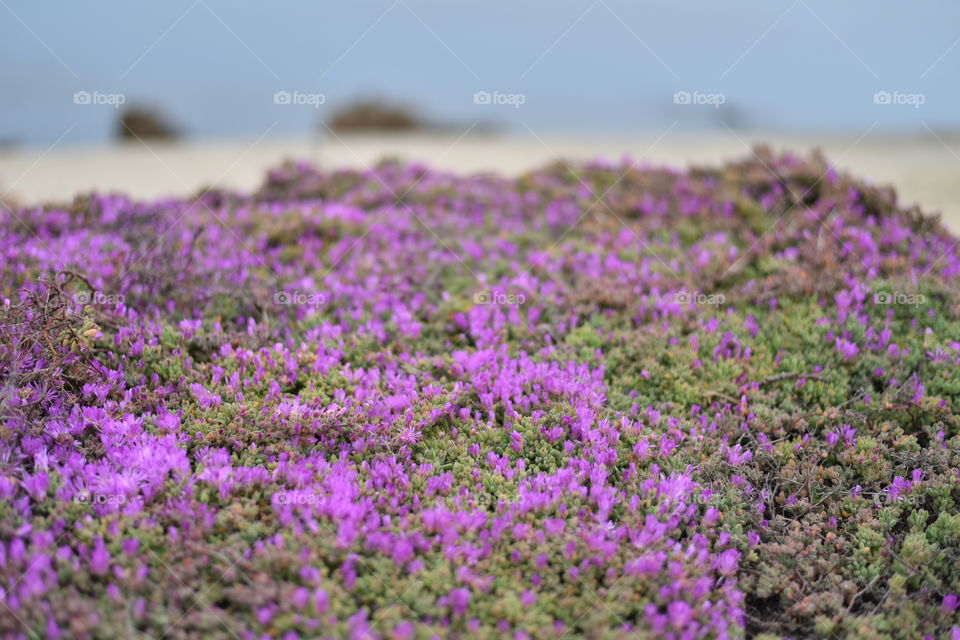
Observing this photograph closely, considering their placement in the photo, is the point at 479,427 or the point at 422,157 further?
the point at 422,157

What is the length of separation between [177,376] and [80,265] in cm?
166

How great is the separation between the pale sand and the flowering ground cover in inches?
131

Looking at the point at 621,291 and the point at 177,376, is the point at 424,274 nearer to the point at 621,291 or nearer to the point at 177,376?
the point at 621,291

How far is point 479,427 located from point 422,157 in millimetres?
13600

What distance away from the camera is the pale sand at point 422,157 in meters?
11.9

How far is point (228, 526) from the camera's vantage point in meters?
3.47

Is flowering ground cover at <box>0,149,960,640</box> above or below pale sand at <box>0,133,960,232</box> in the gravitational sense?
below

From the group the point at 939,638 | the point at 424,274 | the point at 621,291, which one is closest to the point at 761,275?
the point at 621,291

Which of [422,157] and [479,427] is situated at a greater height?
[422,157]

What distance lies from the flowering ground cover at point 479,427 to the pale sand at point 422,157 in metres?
3.32

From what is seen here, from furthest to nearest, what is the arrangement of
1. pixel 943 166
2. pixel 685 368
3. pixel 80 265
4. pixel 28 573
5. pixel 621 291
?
pixel 943 166 → pixel 621 291 → pixel 80 265 → pixel 685 368 → pixel 28 573

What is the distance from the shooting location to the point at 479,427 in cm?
441

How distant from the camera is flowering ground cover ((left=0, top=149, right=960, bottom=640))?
3.27 m

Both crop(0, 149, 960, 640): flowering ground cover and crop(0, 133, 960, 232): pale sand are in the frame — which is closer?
crop(0, 149, 960, 640): flowering ground cover
